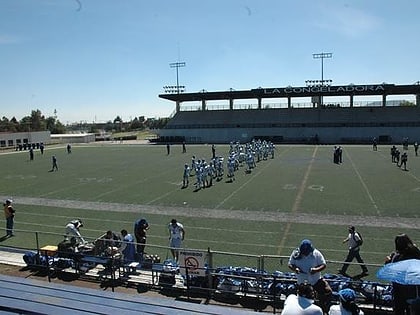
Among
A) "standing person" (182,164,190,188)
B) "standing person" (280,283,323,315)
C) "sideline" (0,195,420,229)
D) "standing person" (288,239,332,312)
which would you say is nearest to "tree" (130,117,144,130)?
"standing person" (182,164,190,188)

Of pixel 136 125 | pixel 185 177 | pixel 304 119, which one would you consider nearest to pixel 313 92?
pixel 304 119

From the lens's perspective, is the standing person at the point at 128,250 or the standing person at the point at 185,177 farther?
the standing person at the point at 185,177

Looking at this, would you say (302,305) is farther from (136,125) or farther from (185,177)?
(136,125)

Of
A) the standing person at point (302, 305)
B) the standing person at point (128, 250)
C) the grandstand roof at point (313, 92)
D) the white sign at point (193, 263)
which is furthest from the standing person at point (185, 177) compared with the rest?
the grandstand roof at point (313, 92)

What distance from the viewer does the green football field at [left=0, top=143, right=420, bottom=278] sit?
12477mm

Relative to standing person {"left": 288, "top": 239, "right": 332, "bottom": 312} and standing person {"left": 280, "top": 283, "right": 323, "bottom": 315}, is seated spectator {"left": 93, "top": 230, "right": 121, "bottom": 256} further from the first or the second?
standing person {"left": 280, "top": 283, "right": 323, "bottom": 315}

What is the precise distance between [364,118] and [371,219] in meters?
55.2

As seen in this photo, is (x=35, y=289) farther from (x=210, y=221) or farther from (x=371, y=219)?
(x=371, y=219)

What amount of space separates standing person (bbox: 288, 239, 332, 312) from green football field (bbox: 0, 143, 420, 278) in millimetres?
1364

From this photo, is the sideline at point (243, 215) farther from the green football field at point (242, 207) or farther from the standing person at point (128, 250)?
the standing person at point (128, 250)

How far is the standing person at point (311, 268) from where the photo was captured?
6602 mm

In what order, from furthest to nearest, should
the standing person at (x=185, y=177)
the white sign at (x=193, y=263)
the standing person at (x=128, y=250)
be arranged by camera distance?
the standing person at (x=185, y=177) < the standing person at (x=128, y=250) < the white sign at (x=193, y=263)

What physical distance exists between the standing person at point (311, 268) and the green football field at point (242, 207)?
1.36 m

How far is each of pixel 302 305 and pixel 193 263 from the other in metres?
3.90
